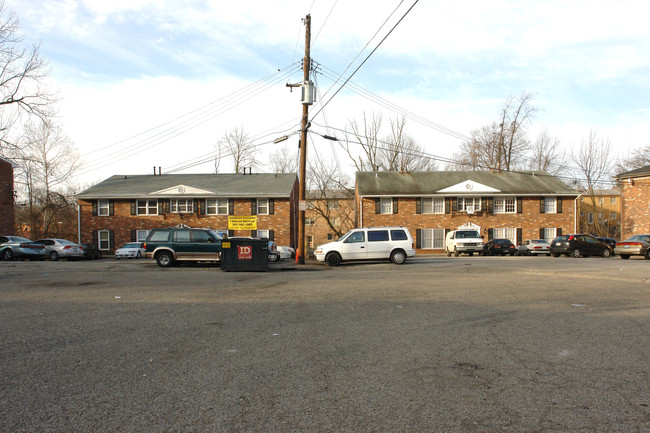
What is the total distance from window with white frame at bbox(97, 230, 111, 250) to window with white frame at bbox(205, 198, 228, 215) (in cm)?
883

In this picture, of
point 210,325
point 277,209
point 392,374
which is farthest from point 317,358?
point 277,209

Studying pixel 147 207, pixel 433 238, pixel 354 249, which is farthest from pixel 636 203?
pixel 147 207

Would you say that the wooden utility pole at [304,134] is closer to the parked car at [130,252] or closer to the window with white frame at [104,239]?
the parked car at [130,252]

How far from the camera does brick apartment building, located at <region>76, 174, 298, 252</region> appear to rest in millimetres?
41031

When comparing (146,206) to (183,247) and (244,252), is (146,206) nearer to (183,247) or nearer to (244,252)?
(183,247)

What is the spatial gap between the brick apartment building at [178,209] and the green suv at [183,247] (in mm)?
18991

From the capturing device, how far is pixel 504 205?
43.6 meters

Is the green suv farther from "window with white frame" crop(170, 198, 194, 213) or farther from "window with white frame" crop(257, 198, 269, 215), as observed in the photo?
"window with white frame" crop(170, 198, 194, 213)

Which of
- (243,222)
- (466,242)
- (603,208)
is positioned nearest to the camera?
(243,222)

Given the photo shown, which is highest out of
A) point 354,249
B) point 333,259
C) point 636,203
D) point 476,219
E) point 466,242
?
point 636,203

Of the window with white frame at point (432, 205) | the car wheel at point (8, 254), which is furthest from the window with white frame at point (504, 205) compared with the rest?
the car wheel at point (8, 254)

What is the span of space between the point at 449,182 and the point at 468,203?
269 centimetres

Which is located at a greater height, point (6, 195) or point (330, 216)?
point (6, 195)

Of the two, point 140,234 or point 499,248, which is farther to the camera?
point 140,234
